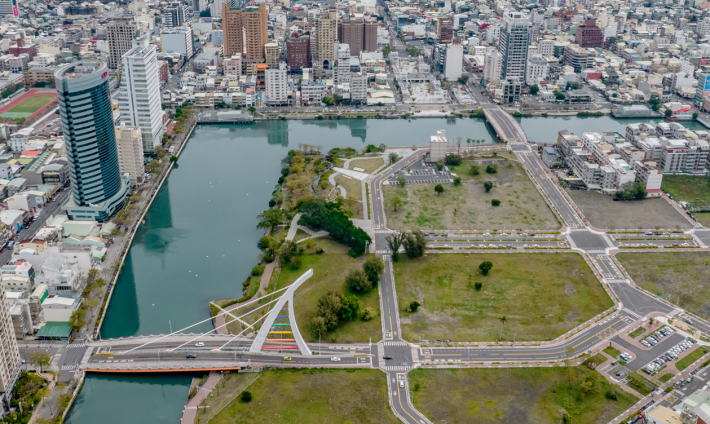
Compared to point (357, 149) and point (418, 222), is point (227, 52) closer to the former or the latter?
point (357, 149)

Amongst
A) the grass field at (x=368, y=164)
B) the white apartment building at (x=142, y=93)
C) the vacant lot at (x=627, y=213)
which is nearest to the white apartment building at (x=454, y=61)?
the grass field at (x=368, y=164)

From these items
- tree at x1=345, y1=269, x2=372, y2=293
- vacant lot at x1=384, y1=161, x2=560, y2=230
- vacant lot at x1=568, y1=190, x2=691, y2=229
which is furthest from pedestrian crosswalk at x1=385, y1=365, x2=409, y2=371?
vacant lot at x1=568, y1=190, x2=691, y2=229

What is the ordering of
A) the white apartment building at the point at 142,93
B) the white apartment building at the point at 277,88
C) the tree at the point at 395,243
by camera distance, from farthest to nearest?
1. the white apartment building at the point at 277,88
2. the white apartment building at the point at 142,93
3. the tree at the point at 395,243

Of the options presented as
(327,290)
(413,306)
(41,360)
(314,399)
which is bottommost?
(314,399)

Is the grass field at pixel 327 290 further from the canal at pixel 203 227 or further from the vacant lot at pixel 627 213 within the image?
the vacant lot at pixel 627 213

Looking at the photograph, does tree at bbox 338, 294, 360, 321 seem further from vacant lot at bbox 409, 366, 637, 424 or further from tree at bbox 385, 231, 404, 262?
tree at bbox 385, 231, 404, 262

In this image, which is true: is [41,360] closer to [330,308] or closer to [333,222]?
[330,308]

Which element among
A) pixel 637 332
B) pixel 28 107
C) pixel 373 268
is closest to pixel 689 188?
pixel 637 332
